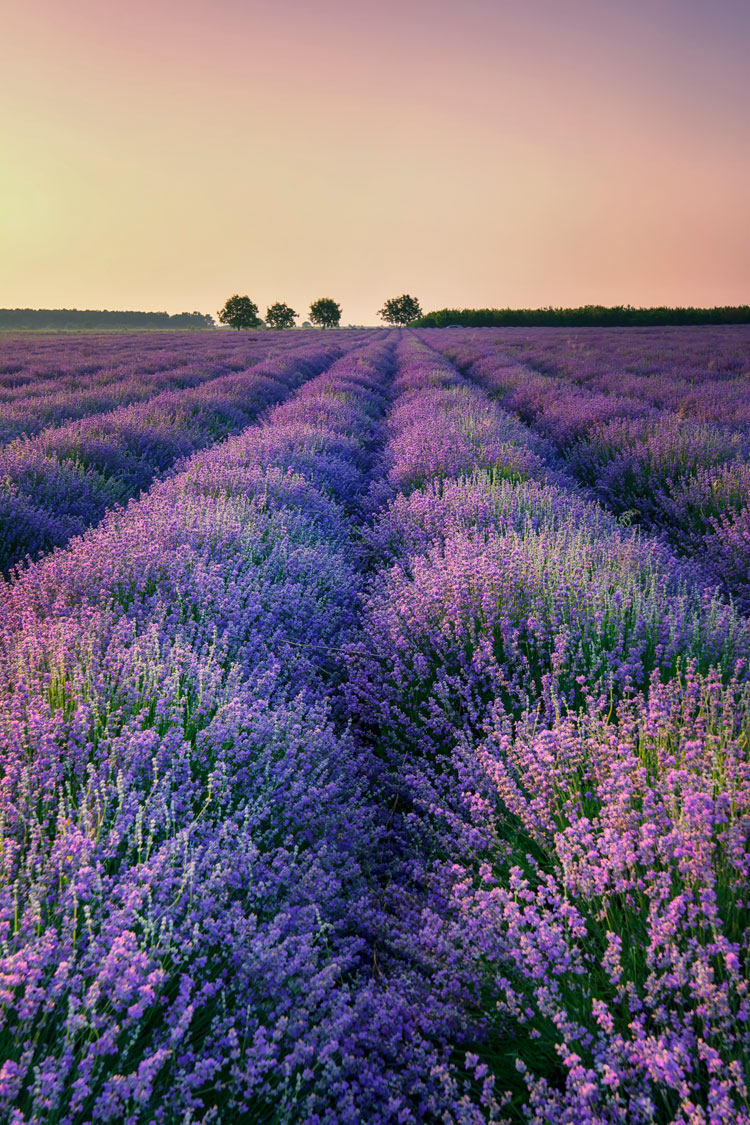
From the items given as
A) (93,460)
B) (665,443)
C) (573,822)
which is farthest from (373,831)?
(93,460)

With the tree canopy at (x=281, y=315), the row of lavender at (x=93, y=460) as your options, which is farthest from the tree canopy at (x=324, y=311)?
the row of lavender at (x=93, y=460)

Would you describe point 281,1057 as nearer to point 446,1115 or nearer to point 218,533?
point 446,1115

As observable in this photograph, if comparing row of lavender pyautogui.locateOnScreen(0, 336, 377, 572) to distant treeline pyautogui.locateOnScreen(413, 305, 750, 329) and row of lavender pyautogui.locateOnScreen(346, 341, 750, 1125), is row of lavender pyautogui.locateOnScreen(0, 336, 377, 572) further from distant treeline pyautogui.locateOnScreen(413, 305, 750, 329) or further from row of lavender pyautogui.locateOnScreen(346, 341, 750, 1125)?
distant treeline pyautogui.locateOnScreen(413, 305, 750, 329)

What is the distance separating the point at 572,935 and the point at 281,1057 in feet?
2.12

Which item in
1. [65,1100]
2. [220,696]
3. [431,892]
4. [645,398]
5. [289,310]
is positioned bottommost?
[431,892]

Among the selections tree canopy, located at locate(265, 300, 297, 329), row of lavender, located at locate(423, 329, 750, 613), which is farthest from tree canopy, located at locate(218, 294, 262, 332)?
row of lavender, located at locate(423, 329, 750, 613)

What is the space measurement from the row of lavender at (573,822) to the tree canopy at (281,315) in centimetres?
7292

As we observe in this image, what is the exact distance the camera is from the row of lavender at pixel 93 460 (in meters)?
4.39

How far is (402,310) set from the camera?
269 feet

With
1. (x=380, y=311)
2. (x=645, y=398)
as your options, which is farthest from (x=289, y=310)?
(x=645, y=398)

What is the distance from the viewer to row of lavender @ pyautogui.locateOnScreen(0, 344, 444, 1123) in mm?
1122

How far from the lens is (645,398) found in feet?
29.8

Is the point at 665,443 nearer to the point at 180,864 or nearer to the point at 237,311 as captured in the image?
the point at 180,864

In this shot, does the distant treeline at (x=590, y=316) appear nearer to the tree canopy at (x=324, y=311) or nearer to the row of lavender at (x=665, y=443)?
the tree canopy at (x=324, y=311)
